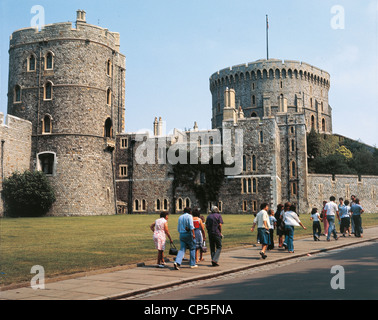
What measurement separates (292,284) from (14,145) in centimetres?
3865

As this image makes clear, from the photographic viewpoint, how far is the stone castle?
44.7 metres

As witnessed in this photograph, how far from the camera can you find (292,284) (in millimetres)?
8891

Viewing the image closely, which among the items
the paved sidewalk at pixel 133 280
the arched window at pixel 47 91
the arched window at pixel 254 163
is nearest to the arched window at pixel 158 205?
the arched window at pixel 254 163

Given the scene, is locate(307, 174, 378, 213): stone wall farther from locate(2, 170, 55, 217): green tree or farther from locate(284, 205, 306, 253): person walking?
locate(284, 205, 306, 253): person walking

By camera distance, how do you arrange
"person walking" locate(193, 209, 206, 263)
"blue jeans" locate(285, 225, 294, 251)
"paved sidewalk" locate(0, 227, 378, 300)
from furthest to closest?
"blue jeans" locate(285, 225, 294, 251), "person walking" locate(193, 209, 206, 263), "paved sidewalk" locate(0, 227, 378, 300)

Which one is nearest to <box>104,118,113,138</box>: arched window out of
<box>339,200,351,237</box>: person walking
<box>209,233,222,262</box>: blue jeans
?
<box>339,200,351,237</box>: person walking

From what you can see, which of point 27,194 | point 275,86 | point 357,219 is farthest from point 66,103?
point 275,86

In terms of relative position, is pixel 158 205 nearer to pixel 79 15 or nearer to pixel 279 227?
pixel 79 15

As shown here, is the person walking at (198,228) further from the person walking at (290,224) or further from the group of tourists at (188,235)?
the person walking at (290,224)

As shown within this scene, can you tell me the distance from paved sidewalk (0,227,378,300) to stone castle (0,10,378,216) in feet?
109

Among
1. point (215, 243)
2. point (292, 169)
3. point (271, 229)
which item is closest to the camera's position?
point (215, 243)
